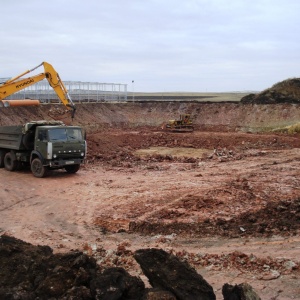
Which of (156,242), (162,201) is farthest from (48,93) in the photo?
(156,242)

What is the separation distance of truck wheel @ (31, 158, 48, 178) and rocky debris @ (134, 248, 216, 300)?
11.0 m

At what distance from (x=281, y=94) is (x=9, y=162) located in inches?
1265

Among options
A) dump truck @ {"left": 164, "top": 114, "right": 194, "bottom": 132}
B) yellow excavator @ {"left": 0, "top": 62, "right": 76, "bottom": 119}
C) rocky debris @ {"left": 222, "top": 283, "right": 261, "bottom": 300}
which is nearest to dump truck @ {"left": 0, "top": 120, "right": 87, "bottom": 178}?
yellow excavator @ {"left": 0, "top": 62, "right": 76, "bottom": 119}

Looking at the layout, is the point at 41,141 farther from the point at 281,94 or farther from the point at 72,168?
the point at 281,94

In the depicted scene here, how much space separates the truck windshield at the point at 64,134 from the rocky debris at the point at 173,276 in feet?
35.1

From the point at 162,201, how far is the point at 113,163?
821 centimetres

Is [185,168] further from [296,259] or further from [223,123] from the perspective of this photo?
[223,123]

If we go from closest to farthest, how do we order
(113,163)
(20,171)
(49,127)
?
1. (49,127)
2. (20,171)
3. (113,163)

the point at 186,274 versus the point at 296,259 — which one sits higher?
the point at 186,274

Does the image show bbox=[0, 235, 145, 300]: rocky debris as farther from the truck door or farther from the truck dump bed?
the truck dump bed

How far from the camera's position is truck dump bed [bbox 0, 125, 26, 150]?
16875 millimetres

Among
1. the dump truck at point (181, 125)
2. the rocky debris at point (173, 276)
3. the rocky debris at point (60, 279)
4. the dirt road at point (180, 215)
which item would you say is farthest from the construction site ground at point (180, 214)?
the dump truck at point (181, 125)

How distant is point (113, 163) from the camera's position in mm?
19938

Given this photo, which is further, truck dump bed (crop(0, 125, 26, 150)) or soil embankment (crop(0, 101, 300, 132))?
soil embankment (crop(0, 101, 300, 132))
